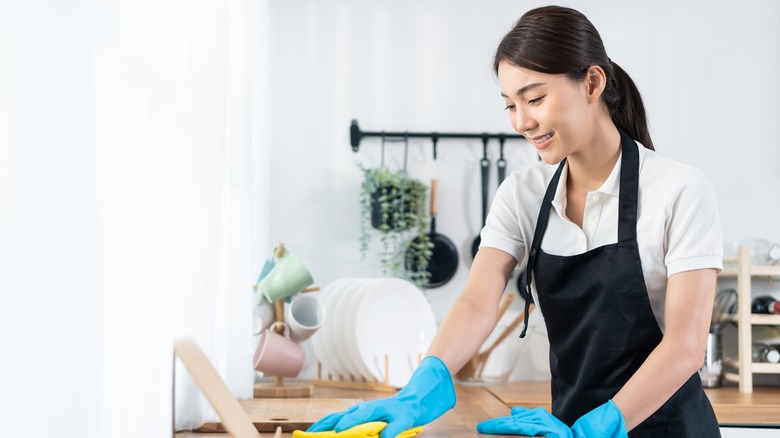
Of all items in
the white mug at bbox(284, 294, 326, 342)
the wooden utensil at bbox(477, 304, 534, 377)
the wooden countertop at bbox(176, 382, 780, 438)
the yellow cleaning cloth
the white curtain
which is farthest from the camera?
the wooden utensil at bbox(477, 304, 534, 377)

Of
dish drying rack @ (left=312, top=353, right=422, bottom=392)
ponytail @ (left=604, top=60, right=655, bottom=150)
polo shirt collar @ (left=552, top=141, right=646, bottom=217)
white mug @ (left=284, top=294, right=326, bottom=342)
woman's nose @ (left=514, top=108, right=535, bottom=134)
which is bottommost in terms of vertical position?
dish drying rack @ (left=312, top=353, right=422, bottom=392)

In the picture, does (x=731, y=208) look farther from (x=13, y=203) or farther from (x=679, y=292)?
(x=13, y=203)

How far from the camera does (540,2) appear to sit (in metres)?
2.49

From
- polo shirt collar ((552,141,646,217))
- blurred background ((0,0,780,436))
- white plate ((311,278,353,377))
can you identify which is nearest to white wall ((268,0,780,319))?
blurred background ((0,0,780,436))

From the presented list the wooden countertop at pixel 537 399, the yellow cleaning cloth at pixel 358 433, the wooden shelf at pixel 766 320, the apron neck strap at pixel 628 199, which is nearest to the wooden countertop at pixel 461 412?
the wooden countertop at pixel 537 399

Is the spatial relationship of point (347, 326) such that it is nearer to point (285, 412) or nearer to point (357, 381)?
point (357, 381)

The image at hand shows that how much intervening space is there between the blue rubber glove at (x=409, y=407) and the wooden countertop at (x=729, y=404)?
814 mm

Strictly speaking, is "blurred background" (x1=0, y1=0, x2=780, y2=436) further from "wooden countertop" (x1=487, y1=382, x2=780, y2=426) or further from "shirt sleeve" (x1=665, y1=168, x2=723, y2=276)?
"shirt sleeve" (x1=665, y1=168, x2=723, y2=276)

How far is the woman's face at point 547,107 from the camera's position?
1131mm

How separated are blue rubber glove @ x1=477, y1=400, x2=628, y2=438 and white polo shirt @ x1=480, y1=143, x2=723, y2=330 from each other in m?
0.22

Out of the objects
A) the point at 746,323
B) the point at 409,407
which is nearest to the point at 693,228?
the point at 409,407

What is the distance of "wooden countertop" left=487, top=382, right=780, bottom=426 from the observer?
1909 millimetres

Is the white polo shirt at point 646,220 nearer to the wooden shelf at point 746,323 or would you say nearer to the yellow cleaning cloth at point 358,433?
the yellow cleaning cloth at point 358,433

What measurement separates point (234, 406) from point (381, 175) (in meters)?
1.49
